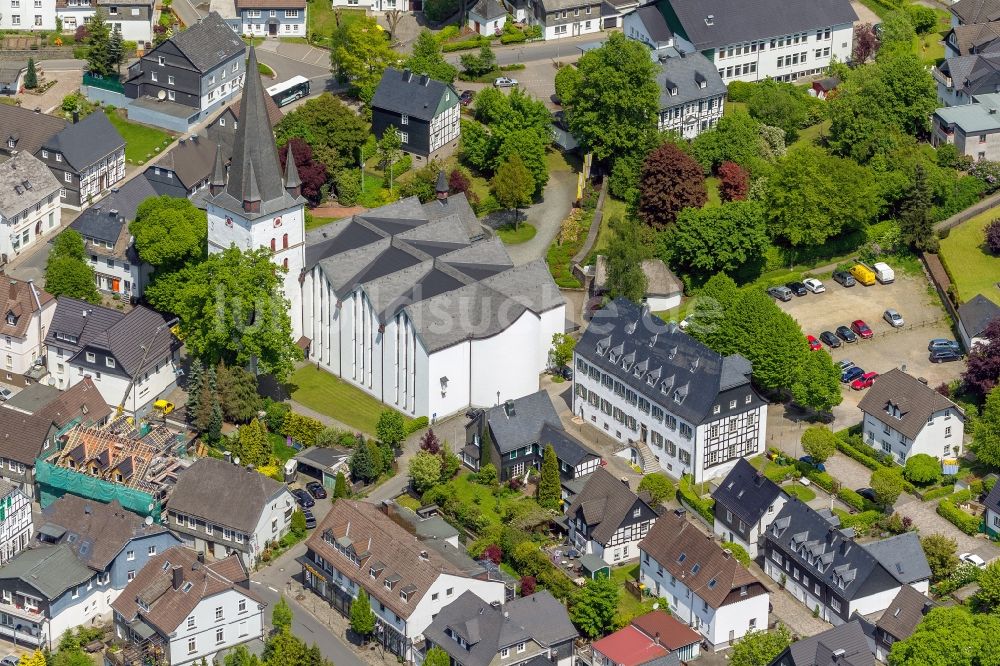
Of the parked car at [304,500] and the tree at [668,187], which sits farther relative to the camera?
the tree at [668,187]

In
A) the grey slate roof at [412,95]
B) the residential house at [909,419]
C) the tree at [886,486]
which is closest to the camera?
the tree at [886,486]

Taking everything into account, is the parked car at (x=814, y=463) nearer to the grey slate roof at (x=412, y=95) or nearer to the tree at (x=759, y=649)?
the tree at (x=759, y=649)

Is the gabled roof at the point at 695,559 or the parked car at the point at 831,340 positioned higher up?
the parked car at the point at 831,340

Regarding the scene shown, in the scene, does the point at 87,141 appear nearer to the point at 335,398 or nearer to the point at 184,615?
the point at 335,398

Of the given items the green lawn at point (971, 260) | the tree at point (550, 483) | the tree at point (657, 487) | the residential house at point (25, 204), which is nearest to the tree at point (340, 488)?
the tree at point (550, 483)

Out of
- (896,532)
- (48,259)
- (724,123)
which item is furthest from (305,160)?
(896,532)

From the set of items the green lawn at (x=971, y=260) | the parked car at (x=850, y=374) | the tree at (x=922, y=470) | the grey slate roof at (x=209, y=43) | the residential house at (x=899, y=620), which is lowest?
the residential house at (x=899, y=620)
